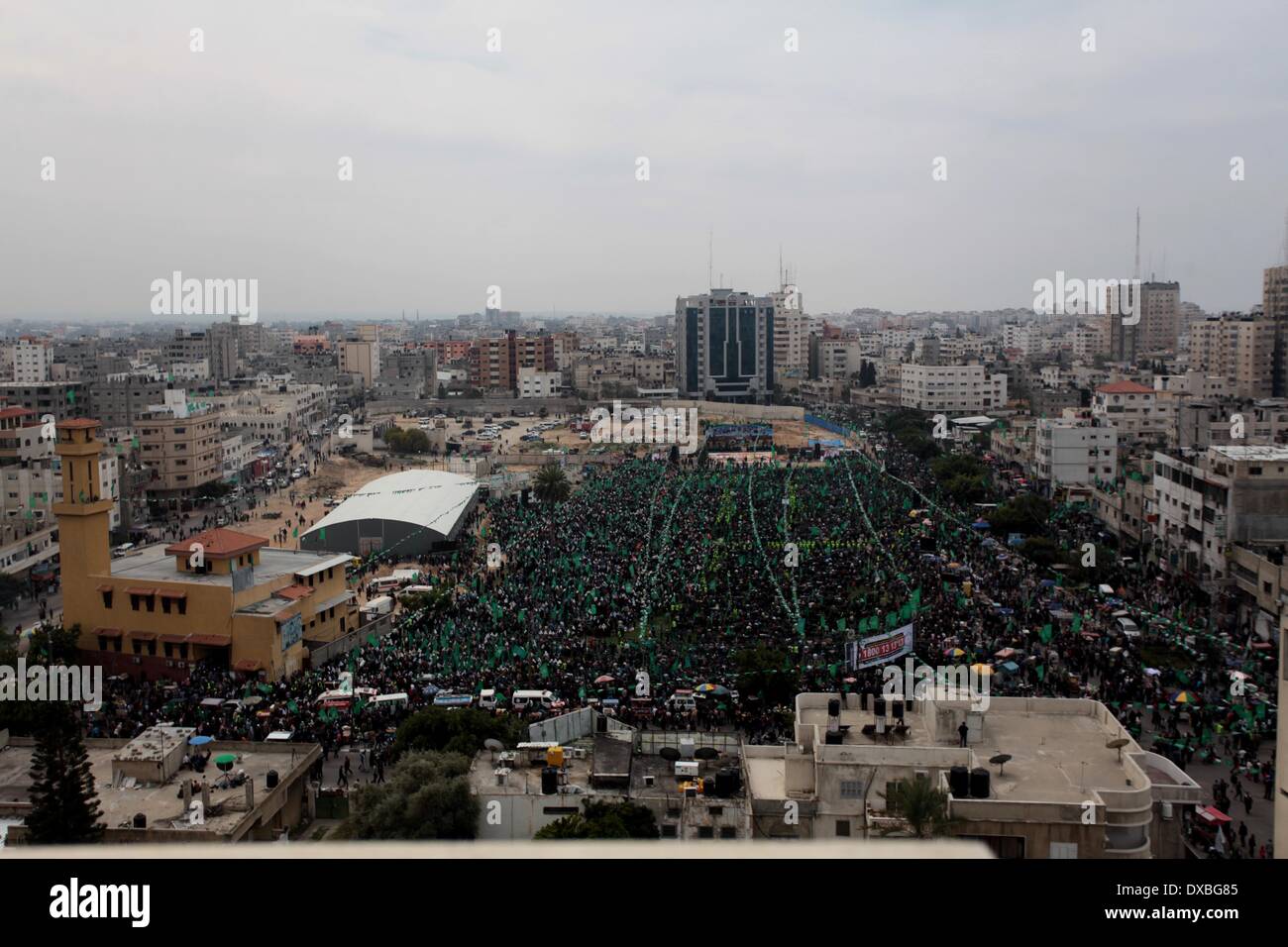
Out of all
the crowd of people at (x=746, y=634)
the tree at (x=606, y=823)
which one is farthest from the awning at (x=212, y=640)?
the tree at (x=606, y=823)

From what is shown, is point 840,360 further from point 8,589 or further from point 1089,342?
point 8,589

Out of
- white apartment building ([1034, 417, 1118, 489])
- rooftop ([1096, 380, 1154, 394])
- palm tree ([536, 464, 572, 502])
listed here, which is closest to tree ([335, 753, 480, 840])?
palm tree ([536, 464, 572, 502])

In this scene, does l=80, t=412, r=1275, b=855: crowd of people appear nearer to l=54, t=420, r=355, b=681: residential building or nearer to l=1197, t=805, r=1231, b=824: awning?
l=54, t=420, r=355, b=681: residential building

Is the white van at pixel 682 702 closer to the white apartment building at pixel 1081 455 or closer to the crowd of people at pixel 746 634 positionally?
the crowd of people at pixel 746 634

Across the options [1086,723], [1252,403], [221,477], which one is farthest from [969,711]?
[1252,403]

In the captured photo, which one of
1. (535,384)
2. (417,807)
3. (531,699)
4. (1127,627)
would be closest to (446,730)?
(417,807)
